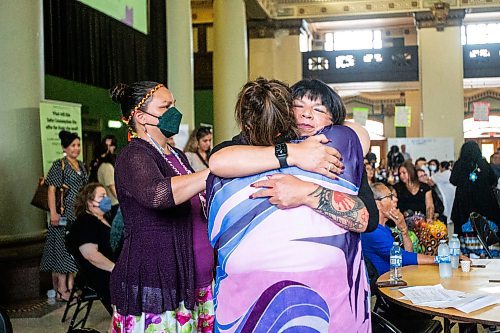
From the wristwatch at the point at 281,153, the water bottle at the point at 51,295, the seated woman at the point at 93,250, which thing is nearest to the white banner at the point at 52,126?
the water bottle at the point at 51,295

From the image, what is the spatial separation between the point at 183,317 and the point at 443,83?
14.3 metres

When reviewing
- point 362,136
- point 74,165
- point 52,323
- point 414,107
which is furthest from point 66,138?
point 414,107

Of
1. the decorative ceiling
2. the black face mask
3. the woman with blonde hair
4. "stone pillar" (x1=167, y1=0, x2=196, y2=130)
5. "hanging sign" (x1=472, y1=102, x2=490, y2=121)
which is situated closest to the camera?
the black face mask

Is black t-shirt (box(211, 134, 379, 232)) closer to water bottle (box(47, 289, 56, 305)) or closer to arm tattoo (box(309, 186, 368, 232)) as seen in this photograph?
arm tattoo (box(309, 186, 368, 232))

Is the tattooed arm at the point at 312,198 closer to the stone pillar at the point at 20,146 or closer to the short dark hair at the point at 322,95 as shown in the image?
the short dark hair at the point at 322,95

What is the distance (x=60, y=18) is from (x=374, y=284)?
590 centimetres

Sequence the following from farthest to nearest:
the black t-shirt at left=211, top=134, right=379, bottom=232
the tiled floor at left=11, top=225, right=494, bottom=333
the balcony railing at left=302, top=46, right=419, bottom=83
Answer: the balcony railing at left=302, top=46, right=419, bottom=83
the tiled floor at left=11, top=225, right=494, bottom=333
the black t-shirt at left=211, top=134, right=379, bottom=232

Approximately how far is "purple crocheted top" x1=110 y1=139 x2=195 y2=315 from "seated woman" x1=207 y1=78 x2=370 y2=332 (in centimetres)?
58

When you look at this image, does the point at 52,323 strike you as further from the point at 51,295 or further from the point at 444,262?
the point at 444,262

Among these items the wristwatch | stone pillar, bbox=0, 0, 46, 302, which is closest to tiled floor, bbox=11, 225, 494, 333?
stone pillar, bbox=0, 0, 46, 302

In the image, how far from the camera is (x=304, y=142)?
1751 mm

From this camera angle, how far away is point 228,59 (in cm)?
1273

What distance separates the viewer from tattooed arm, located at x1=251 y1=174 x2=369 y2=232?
169cm

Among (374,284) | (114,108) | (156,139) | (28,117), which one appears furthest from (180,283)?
(114,108)
